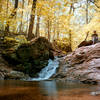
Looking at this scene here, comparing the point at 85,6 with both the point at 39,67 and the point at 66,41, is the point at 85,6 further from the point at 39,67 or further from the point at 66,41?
the point at 39,67

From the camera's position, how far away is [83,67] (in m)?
10.6

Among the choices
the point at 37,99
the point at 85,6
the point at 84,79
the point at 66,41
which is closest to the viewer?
the point at 37,99

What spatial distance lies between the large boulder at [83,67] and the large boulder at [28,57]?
2.03 meters

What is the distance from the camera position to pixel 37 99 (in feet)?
12.6

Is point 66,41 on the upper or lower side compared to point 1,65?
upper

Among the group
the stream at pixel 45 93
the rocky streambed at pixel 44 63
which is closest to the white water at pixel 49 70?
the rocky streambed at pixel 44 63

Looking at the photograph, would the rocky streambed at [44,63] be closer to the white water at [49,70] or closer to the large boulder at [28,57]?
the large boulder at [28,57]

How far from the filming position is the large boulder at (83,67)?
9.41 meters

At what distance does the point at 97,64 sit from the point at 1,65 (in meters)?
7.51

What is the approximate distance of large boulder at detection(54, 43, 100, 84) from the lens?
9412mm

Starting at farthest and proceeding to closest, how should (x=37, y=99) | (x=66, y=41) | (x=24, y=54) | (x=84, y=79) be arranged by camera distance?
(x=66, y=41) → (x=24, y=54) → (x=84, y=79) → (x=37, y=99)

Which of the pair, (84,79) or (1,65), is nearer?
(84,79)

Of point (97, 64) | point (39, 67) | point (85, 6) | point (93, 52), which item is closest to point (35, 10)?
point (39, 67)

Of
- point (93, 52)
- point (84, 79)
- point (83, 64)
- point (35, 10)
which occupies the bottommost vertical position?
point (84, 79)
